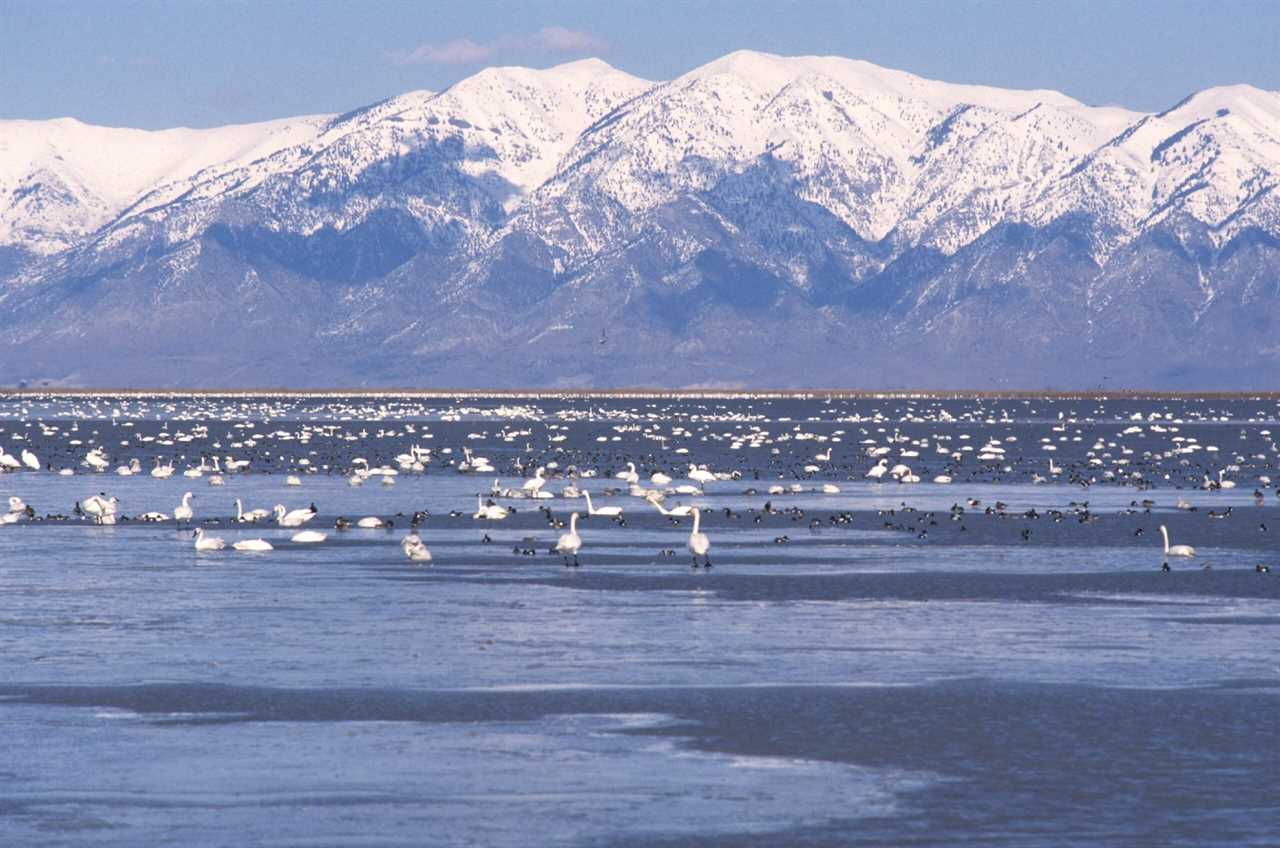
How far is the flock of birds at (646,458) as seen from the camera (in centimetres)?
5703

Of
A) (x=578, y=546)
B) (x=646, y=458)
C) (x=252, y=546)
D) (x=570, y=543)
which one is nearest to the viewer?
(x=570, y=543)

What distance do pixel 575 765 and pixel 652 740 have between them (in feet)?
5.17

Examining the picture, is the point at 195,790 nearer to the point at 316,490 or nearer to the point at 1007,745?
the point at 1007,745

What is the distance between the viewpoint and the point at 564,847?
20.5 m

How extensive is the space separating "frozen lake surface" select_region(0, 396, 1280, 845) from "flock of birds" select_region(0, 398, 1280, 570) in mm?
1122

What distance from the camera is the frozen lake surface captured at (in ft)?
71.8

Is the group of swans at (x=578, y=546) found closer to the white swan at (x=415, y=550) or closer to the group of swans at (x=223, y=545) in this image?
the white swan at (x=415, y=550)

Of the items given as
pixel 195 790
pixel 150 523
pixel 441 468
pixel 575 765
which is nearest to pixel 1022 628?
pixel 575 765

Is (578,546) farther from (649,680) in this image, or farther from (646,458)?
(646,458)

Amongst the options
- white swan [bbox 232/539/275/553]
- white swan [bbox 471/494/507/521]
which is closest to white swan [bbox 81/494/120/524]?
white swan [bbox 232/539/275/553]

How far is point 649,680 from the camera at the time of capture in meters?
29.3

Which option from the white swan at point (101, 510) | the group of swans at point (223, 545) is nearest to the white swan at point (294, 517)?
the white swan at point (101, 510)

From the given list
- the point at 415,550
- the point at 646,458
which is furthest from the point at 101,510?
the point at 646,458

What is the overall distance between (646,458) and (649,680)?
6444cm
